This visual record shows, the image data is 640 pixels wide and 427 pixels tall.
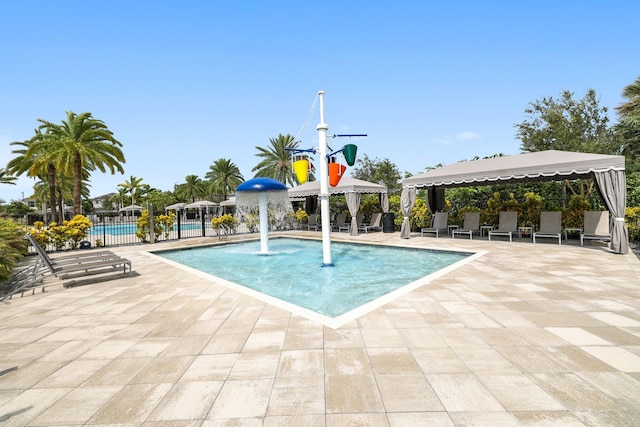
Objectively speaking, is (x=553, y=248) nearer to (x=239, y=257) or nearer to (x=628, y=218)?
(x=628, y=218)

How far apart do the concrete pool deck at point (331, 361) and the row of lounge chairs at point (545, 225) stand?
6.20 metres

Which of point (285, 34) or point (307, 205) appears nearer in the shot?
point (285, 34)

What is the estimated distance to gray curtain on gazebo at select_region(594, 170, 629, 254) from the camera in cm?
848

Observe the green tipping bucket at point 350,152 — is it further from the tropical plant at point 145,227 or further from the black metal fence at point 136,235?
the tropical plant at point 145,227

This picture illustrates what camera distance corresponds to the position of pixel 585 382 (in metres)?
2.53

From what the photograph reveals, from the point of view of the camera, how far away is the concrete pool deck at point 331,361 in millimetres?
2234

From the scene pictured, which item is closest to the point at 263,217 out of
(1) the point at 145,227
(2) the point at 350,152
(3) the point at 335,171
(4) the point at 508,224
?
(3) the point at 335,171

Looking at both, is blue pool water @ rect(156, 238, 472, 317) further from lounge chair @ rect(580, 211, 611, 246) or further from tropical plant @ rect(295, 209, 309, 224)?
tropical plant @ rect(295, 209, 309, 224)

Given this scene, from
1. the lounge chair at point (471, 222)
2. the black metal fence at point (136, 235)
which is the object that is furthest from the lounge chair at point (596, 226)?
the black metal fence at point (136, 235)

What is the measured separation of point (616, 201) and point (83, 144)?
25.8m

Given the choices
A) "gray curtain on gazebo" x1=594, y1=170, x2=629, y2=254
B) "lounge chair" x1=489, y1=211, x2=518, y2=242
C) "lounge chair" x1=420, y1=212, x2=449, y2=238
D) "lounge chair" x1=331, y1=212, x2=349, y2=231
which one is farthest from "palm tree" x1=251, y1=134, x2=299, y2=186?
"gray curtain on gazebo" x1=594, y1=170, x2=629, y2=254

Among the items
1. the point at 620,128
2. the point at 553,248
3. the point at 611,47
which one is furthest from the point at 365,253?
the point at 620,128

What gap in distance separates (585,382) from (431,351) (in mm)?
1217

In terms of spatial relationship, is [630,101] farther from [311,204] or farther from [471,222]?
[311,204]
